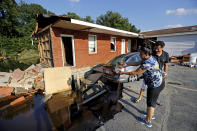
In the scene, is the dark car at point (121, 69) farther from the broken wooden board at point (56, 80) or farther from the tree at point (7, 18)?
the tree at point (7, 18)

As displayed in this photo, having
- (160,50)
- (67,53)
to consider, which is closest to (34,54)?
(67,53)

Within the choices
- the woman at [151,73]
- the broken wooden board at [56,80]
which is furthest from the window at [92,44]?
the woman at [151,73]

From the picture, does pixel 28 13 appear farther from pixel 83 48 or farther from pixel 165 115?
pixel 165 115

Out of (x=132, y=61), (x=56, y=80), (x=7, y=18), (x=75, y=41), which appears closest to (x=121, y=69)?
(x=132, y=61)

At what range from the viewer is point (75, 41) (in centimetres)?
563

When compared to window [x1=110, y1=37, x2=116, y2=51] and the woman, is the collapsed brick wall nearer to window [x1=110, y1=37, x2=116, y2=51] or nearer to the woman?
window [x1=110, y1=37, x2=116, y2=51]

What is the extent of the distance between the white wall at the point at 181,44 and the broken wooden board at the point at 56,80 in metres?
12.8

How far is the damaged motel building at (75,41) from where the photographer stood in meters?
4.68

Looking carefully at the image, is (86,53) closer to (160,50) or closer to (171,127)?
(160,50)

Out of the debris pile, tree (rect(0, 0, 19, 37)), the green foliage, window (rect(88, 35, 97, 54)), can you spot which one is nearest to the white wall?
window (rect(88, 35, 97, 54))

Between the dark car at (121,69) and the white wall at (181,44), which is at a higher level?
the white wall at (181,44)

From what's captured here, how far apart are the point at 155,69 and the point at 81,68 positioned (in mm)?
5055

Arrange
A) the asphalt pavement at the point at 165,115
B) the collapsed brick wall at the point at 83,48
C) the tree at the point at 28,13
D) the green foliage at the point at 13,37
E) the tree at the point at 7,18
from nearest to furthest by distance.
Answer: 1. the asphalt pavement at the point at 165,115
2. the collapsed brick wall at the point at 83,48
3. the green foliage at the point at 13,37
4. the tree at the point at 7,18
5. the tree at the point at 28,13

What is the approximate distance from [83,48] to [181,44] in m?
11.6
